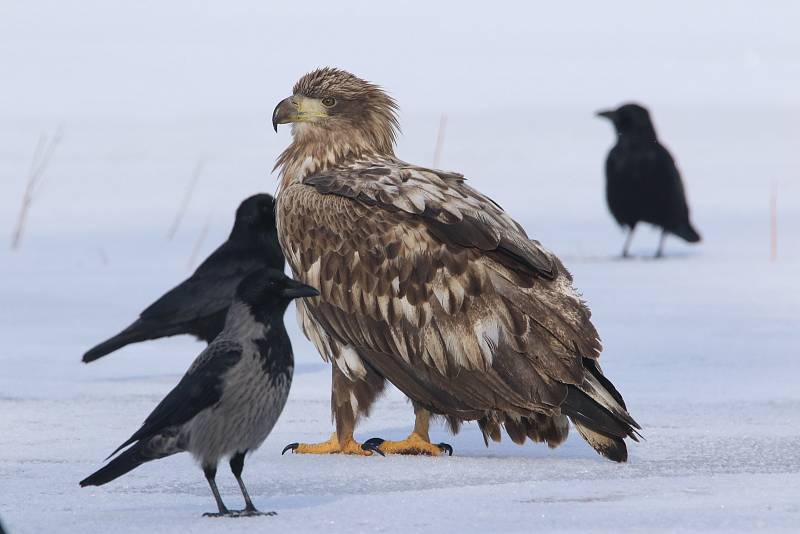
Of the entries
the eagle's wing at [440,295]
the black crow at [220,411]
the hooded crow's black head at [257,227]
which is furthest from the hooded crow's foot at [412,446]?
the hooded crow's black head at [257,227]

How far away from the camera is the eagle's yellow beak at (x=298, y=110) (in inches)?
278

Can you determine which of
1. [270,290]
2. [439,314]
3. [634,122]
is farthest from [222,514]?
[634,122]

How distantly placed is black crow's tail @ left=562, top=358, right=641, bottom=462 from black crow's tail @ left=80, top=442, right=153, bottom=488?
1685mm

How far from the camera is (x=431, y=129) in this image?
79.1ft

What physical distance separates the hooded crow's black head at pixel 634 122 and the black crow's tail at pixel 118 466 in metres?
11.2

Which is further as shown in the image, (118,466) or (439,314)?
(439,314)

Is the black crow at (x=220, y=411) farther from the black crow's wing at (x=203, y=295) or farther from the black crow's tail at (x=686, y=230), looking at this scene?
the black crow's tail at (x=686, y=230)

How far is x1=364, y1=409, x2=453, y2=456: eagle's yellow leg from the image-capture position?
20.6ft

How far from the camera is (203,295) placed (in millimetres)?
8227

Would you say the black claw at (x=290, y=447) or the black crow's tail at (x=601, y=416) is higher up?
the black crow's tail at (x=601, y=416)

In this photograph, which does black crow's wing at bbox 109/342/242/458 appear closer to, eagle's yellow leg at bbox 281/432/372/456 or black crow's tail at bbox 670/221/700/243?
eagle's yellow leg at bbox 281/432/372/456

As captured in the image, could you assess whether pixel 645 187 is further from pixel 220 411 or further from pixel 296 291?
pixel 220 411

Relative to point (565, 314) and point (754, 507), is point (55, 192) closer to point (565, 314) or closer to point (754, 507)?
point (565, 314)

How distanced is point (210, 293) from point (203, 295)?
40 millimetres
